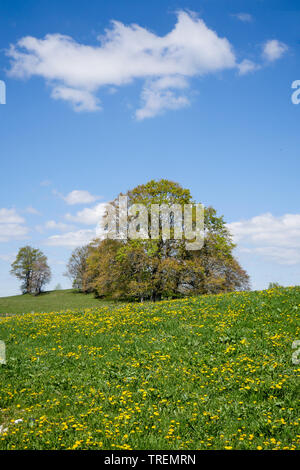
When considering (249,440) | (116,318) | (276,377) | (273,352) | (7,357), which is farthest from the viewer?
(116,318)

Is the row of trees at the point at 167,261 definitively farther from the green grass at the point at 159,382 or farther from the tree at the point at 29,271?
the tree at the point at 29,271

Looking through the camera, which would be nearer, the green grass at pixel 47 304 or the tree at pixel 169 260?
the tree at pixel 169 260

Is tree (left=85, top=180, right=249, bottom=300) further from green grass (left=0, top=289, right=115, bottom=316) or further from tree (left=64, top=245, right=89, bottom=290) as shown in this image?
tree (left=64, top=245, right=89, bottom=290)

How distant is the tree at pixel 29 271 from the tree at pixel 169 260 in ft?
202


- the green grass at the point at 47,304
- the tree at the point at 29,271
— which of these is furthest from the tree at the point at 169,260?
the tree at the point at 29,271

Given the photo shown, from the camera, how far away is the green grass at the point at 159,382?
773 cm

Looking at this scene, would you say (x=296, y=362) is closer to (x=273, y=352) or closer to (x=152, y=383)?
(x=273, y=352)

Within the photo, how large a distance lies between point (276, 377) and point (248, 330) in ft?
12.1

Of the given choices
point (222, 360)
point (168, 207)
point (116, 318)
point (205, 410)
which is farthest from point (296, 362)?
point (168, 207)

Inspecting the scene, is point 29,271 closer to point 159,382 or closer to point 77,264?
point 77,264

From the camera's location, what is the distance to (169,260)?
122 ft

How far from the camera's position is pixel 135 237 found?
3972cm

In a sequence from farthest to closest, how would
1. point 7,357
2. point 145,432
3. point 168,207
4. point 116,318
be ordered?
1. point 168,207
2. point 116,318
3. point 7,357
4. point 145,432

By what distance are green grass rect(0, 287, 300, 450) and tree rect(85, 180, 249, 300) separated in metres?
20.6
